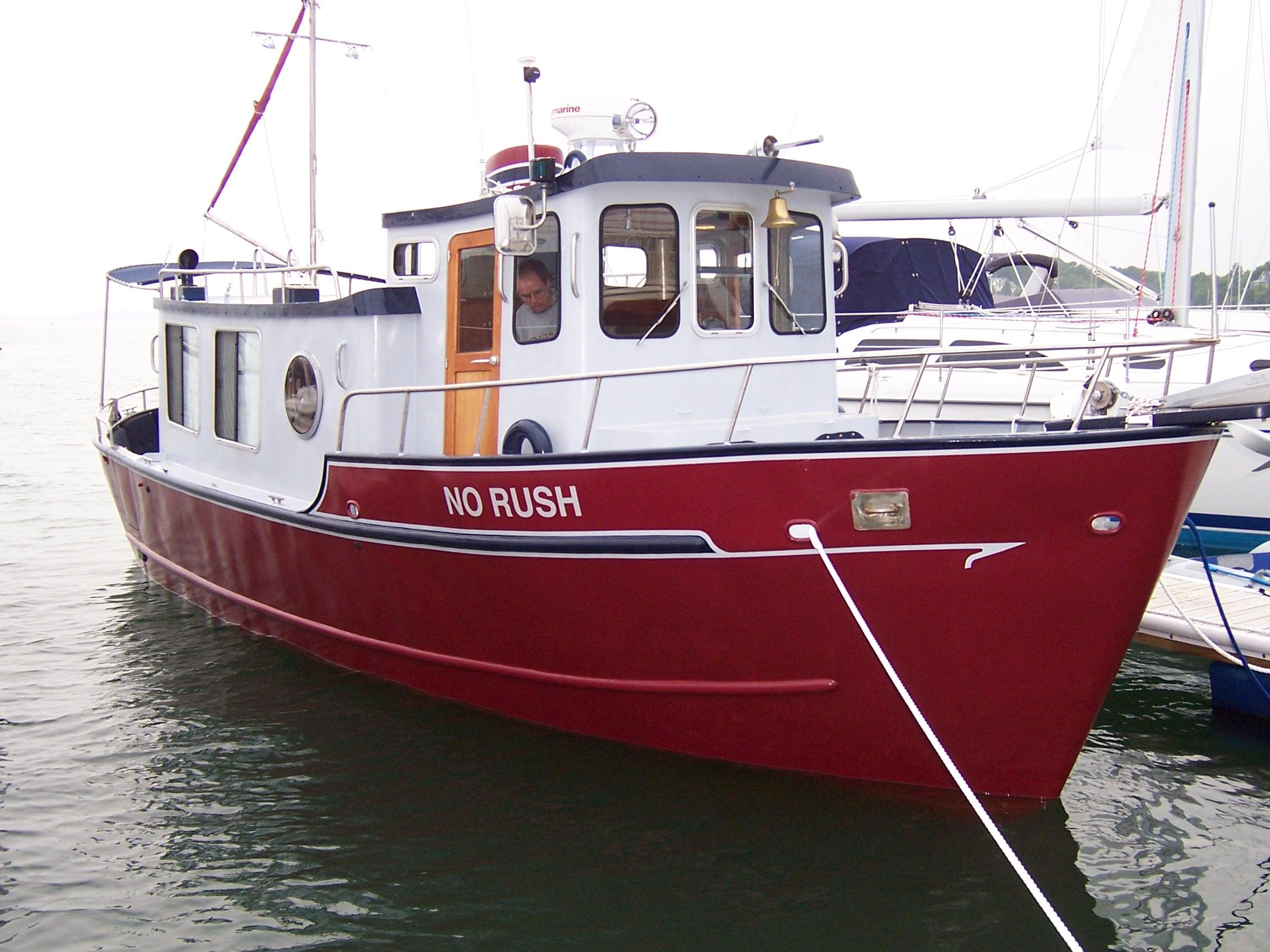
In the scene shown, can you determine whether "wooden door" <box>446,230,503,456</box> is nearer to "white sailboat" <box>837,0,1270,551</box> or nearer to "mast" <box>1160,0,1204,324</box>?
"white sailboat" <box>837,0,1270,551</box>

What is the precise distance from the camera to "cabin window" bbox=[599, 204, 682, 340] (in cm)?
600

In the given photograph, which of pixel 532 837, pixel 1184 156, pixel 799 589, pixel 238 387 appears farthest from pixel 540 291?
pixel 1184 156

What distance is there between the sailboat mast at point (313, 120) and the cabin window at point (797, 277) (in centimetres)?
407

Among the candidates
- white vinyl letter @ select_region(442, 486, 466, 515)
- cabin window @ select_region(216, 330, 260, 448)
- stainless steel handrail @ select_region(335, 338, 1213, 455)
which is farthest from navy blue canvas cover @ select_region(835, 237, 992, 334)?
white vinyl letter @ select_region(442, 486, 466, 515)

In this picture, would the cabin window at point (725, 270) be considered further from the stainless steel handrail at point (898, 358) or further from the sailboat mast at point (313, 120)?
the sailboat mast at point (313, 120)

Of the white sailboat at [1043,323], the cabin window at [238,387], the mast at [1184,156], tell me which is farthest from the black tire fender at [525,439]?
the mast at [1184,156]

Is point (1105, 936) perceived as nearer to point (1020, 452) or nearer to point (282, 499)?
point (1020, 452)

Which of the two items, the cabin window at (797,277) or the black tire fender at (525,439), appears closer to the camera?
the black tire fender at (525,439)

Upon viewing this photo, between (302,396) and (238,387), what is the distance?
117cm

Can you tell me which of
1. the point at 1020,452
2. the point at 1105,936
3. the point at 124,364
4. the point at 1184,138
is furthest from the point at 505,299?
the point at 124,364

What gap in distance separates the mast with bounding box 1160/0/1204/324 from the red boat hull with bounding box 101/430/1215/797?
9.22 m

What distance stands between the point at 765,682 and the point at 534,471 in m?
1.54

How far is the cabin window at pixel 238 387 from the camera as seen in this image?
7945 mm

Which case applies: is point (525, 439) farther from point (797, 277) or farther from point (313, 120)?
point (313, 120)
